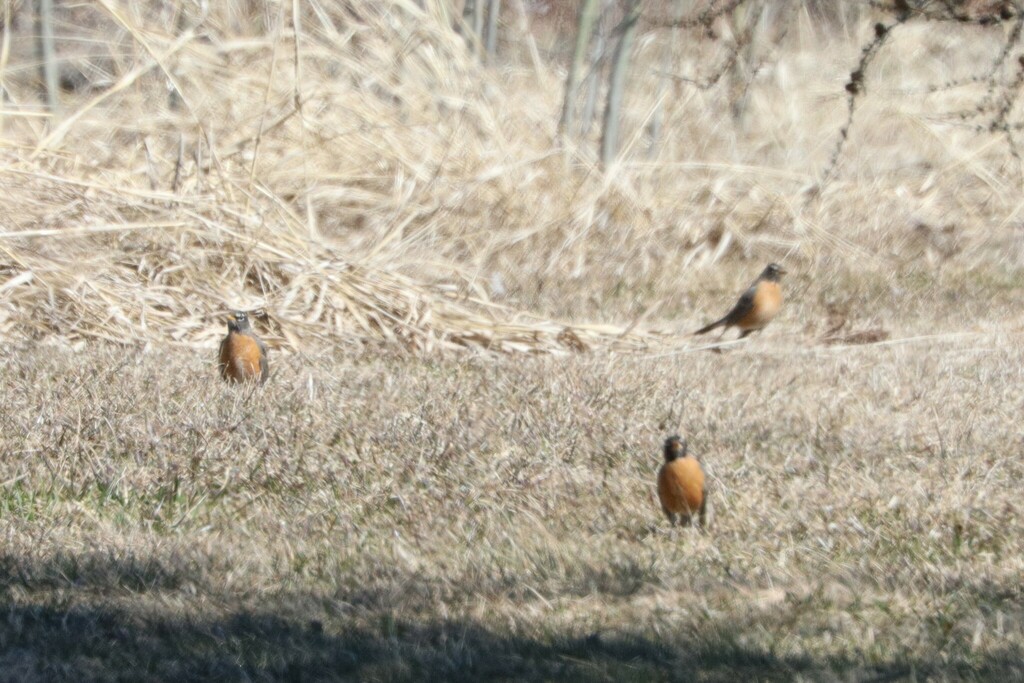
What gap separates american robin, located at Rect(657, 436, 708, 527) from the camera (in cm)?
371

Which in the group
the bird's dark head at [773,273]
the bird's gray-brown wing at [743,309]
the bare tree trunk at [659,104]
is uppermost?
the bare tree trunk at [659,104]

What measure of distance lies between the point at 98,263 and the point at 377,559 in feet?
12.2

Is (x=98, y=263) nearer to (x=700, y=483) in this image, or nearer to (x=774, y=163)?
(x=700, y=483)

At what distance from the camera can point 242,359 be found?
5312 mm

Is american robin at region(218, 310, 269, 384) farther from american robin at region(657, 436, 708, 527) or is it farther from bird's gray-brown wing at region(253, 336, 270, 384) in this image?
american robin at region(657, 436, 708, 527)

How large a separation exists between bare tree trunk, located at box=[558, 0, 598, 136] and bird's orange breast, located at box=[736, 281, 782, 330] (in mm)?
2582

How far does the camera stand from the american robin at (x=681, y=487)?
12.2 feet

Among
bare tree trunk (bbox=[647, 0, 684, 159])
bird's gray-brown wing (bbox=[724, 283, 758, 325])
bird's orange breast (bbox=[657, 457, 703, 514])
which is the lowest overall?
bird's gray-brown wing (bbox=[724, 283, 758, 325])

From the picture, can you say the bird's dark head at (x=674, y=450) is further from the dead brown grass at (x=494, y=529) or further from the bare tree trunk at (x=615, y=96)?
the bare tree trunk at (x=615, y=96)

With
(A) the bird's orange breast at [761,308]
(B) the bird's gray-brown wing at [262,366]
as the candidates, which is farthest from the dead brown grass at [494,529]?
(A) the bird's orange breast at [761,308]

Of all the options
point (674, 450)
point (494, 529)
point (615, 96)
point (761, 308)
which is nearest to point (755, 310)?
point (761, 308)

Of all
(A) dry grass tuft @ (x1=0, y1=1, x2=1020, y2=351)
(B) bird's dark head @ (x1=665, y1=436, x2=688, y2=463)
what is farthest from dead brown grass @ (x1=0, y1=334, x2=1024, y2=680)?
(A) dry grass tuft @ (x1=0, y1=1, x2=1020, y2=351)

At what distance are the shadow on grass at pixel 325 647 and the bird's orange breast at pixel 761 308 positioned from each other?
165 inches

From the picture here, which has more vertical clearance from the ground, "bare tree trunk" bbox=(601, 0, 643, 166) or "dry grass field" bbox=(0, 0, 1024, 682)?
"bare tree trunk" bbox=(601, 0, 643, 166)
